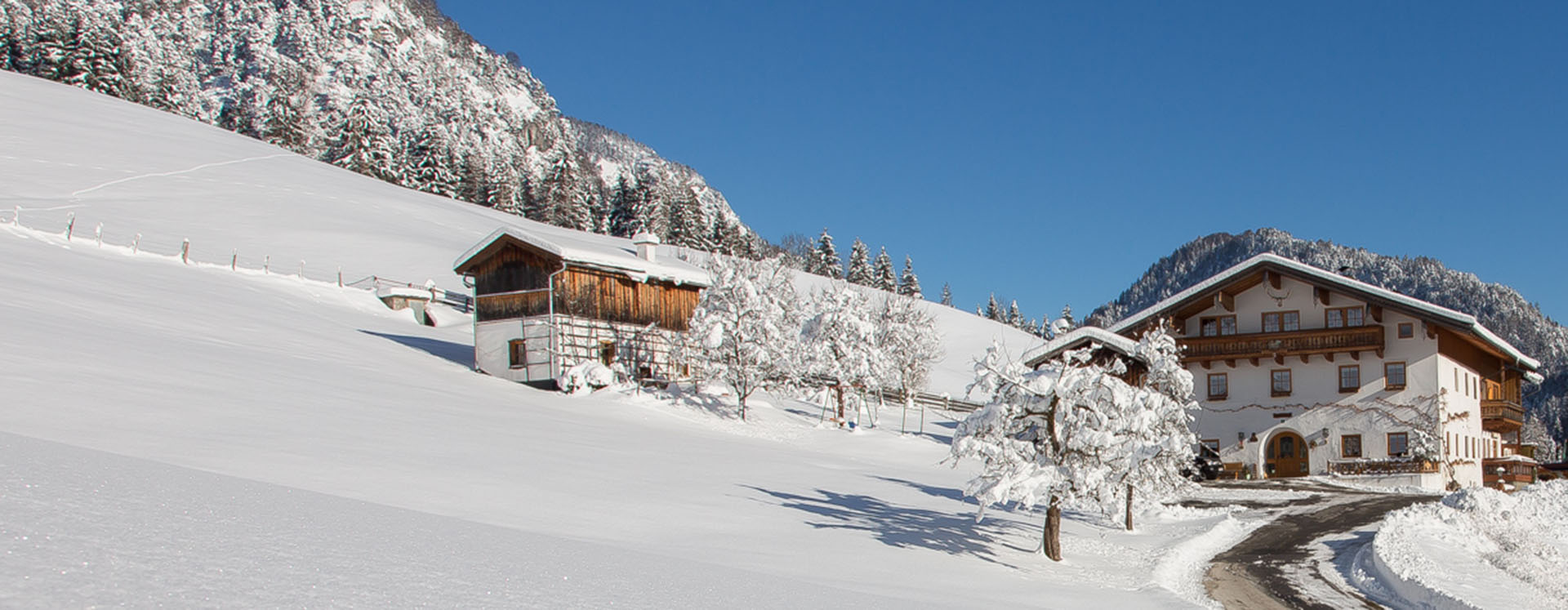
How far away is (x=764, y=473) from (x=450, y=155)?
9288cm

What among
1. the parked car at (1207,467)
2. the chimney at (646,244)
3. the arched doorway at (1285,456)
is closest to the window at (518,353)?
the chimney at (646,244)

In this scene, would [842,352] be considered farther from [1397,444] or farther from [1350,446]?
[1397,444]

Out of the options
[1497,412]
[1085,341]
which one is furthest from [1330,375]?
[1085,341]

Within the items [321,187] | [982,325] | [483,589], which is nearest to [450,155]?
[321,187]

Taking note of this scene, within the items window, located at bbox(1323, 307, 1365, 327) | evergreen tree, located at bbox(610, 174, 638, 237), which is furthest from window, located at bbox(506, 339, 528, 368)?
evergreen tree, located at bbox(610, 174, 638, 237)

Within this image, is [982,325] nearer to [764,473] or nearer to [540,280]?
[540,280]

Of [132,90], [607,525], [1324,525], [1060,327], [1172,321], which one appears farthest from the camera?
[132,90]

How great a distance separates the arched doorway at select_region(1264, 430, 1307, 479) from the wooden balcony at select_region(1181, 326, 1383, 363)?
3.45 m

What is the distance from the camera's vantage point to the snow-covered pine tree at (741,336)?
39844 mm

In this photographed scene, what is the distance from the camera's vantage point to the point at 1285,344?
1681 inches

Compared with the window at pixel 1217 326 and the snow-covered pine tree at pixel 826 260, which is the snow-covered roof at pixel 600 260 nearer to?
the window at pixel 1217 326

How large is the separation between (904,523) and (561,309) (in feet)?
73.5

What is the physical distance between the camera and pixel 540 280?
40844 millimetres

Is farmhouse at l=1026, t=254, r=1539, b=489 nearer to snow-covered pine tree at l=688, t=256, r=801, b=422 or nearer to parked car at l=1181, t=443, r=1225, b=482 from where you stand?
parked car at l=1181, t=443, r=1225, b=482
